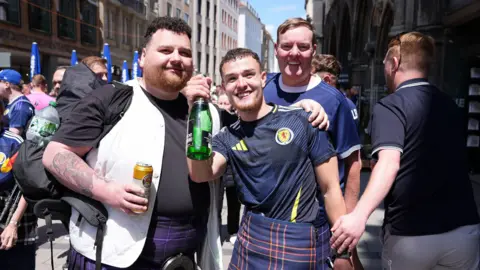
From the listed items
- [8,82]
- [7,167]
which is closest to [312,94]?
[7,167]

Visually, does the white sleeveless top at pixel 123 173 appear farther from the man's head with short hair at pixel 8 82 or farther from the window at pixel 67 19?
the window at pixel 67 19

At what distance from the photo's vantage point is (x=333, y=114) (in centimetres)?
241

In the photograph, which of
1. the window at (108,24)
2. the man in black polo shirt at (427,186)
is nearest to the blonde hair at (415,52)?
the man in black polo shirt at (427,186)

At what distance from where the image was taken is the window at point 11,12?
683 inches

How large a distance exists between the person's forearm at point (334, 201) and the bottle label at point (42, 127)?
156cm

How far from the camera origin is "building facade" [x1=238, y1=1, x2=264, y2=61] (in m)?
74.8

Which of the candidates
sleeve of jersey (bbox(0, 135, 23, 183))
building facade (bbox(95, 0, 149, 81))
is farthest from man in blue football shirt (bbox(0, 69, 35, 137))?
building facade (bbox(95, 0, 149, 81))

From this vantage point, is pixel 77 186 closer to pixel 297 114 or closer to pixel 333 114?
pixel 297 114

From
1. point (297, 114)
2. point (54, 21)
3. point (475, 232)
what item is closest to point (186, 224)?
point (297, 114)

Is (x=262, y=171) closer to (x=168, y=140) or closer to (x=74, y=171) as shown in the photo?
(x=168, y=140)

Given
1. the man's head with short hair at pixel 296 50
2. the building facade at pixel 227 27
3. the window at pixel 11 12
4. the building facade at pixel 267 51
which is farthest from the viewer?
the building facade at pixel 267 51

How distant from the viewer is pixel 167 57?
2.07 metres

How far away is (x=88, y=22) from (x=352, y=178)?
→ 85.6ft

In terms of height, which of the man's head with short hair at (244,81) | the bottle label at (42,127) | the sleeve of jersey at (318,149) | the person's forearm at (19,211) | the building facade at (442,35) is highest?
the building facade at (442,35)
